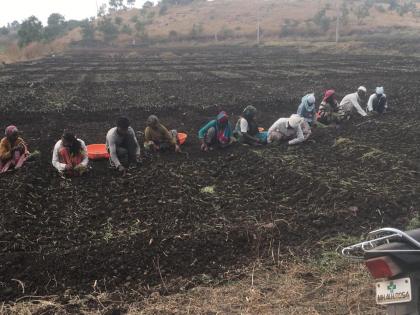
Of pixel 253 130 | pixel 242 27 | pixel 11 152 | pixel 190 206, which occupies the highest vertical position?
pixel 242 27

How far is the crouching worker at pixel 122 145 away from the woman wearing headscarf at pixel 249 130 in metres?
2.58

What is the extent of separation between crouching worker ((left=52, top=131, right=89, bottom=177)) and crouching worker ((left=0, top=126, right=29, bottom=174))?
831mm

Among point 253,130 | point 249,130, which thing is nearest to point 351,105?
point 253,130

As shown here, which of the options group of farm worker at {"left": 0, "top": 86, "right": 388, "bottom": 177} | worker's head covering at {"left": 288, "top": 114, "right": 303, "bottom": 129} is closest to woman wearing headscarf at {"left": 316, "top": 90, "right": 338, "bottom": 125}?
group of farm worker at {"left": 0, "top": 86, "right": 388, "bottom": 177}

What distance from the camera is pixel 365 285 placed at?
4.52 metres

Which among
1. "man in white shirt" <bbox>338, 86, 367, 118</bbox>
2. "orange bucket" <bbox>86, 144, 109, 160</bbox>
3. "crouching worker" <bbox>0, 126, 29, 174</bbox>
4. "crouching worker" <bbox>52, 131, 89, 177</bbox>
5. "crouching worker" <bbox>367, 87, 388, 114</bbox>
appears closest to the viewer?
"crouching worker" <bbox>52, 131, 89, 177</bbox>

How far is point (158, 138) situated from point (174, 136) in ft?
1.19

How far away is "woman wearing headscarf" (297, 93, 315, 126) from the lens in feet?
37.1

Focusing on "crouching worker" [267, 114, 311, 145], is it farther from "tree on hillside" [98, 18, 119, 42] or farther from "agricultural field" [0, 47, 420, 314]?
"tree on hillside" [98, 18, 119, 42]

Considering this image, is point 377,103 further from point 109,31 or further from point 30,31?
point 109,31

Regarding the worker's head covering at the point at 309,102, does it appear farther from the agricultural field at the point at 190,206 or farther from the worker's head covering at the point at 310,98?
the agricultural field at the point at 190,206

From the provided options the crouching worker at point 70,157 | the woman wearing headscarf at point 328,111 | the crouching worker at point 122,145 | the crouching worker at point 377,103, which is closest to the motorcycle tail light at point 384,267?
the crouching worker at point 122,145

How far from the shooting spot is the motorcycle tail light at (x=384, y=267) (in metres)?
3.27

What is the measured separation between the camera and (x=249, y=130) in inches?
432
